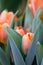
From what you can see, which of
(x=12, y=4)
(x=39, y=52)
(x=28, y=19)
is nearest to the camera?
(x=39, y=52)

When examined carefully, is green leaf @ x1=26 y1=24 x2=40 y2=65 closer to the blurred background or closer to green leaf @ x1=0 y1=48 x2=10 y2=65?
green leaf @ x1=0 y1=48 x2=10 y2=65

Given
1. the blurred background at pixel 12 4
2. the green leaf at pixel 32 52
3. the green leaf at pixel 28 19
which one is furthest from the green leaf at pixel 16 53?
the blurred background at pixel 12 4

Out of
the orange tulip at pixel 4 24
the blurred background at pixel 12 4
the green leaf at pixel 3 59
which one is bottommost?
the green leaf at pixel 3 59

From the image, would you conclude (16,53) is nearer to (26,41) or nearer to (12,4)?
(26,41)

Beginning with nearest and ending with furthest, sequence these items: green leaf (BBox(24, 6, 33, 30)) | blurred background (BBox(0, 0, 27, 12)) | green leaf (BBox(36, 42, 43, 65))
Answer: green leaf (BBox(36, 42, 43, 65)) → green leaf (BBox(24, 6, 33, 30)) → blurred background (BBox(0, 0, 27, 12))

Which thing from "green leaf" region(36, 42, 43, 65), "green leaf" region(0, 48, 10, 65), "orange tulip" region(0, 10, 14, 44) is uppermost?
"orange tulip" region(0, 10, 14, 44)

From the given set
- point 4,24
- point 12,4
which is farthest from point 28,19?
point 12,4

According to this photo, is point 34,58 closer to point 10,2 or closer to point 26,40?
point 26,40

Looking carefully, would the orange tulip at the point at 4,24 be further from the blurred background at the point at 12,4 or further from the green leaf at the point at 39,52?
the blurred background at the point at 12,4

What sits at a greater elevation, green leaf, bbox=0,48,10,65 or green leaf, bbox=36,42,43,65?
green leaf, bbox=36,42,43,65

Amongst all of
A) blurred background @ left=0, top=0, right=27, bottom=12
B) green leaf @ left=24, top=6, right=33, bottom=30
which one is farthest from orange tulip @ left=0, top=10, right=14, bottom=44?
blurred background @ left=0, top=0, right=27, bottom=12

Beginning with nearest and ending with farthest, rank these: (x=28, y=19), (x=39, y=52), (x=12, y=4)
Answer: (x=39, y=52)
(x=28, y=19)
(x=12, y=4)

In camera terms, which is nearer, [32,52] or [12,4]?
[32,52]
